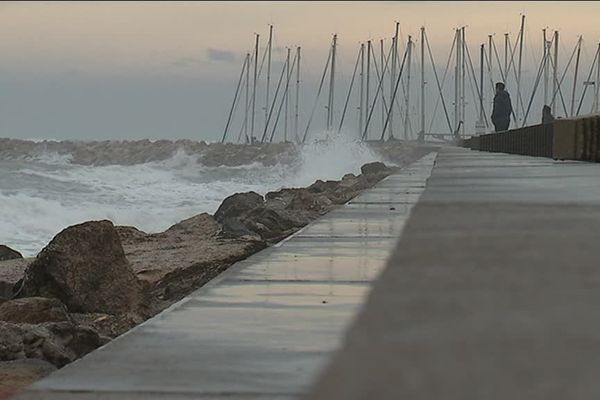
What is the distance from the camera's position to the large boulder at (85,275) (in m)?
5.24

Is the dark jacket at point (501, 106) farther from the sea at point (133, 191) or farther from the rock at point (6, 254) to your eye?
the rock at point (6, 254)

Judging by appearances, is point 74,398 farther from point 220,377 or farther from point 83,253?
point 83,253

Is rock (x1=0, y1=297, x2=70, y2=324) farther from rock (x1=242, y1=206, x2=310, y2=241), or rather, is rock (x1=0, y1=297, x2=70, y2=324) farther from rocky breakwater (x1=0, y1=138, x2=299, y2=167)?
rocky breakwater (x1=0, y1=138, x2=299, y2=167)

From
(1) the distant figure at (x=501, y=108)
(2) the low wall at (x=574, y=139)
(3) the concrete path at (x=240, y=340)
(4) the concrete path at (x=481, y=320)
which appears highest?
(1) the distant figure at (x=501, y=108)

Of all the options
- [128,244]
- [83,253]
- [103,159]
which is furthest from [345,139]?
[83,253]

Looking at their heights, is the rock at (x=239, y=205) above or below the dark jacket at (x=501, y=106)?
below

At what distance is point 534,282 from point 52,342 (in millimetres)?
2010

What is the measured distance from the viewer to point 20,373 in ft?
10.4

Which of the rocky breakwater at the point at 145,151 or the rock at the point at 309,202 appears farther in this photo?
the rocky breakwater at the point at 145,151

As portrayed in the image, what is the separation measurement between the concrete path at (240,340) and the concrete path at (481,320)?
0.13 meters

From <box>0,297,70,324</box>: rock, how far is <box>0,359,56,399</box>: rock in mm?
1026

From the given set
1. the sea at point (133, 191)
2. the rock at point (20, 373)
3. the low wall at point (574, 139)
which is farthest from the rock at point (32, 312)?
the sea at point (133, 191)

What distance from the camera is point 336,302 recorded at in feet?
7.75

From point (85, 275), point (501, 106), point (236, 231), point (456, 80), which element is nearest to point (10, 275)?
point (85, 275)
